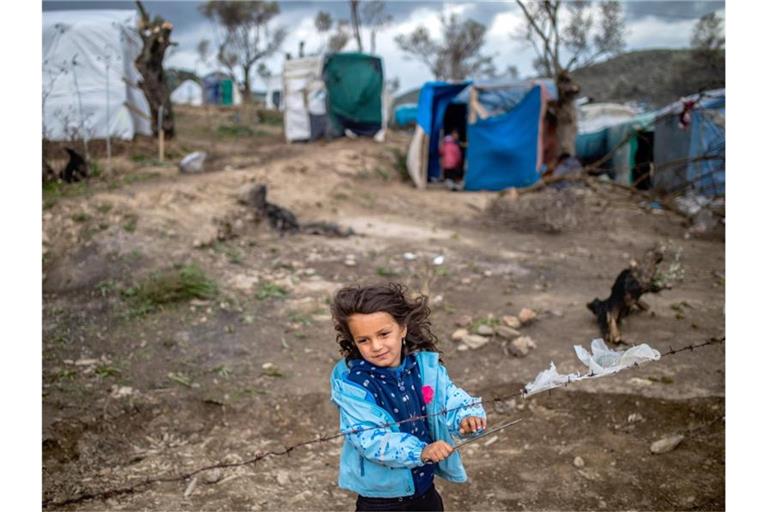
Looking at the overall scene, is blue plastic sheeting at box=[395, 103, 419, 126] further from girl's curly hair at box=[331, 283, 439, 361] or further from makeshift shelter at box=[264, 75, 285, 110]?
girl's curly hair at box=[331, 283, 439, 361]

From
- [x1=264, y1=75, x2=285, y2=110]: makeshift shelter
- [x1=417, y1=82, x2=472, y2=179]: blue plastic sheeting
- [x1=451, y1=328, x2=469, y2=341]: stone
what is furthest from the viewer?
[x1=264, y1=75, x2=285, y2=110]: makeshift shelter

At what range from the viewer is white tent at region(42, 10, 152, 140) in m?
10.7

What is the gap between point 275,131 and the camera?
16547 mm

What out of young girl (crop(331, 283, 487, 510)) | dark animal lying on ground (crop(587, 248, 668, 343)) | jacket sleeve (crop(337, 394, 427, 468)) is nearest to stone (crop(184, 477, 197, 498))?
young girl (crop(331, 283, 487, 510))

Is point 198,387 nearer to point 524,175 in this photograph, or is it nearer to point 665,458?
point 665,458

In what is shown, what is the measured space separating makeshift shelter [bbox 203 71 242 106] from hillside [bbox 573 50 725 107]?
1423 cm

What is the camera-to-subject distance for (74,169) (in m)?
7.79

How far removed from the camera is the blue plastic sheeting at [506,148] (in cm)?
1117

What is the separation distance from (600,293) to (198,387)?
3.13m

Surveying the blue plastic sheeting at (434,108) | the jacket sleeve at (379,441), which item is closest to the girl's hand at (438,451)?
the jacket sleeve at (379,441)

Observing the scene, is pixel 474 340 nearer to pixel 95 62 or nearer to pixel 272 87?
pixel 95 62

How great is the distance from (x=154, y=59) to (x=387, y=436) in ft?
36.4

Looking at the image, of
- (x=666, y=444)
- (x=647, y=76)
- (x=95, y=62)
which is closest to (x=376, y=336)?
(x=666, y=444)
